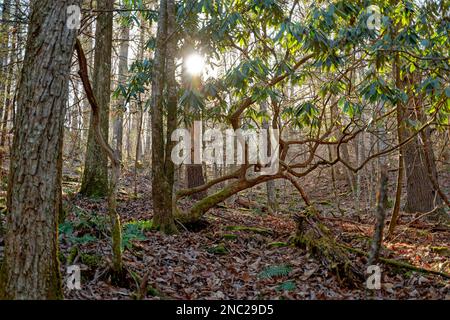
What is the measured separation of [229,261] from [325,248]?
1342mm

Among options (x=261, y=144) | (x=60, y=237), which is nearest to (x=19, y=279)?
(x=60, y=237)

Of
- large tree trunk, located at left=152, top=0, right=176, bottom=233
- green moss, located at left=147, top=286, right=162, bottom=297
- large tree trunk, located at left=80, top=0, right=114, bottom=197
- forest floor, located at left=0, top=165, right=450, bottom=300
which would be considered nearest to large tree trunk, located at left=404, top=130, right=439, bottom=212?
forest floor, located at left=0, top=165, right=450, bottom=300

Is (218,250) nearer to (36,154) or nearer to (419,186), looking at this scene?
(36,154)

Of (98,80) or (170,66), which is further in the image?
(98,80)

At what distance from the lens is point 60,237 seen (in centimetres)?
473

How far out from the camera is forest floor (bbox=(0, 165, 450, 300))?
13.2 ft

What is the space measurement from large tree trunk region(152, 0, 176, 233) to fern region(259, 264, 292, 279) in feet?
5.86

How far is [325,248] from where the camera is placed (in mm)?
5059

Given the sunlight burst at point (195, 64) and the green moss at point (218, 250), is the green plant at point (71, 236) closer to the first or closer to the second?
the green moss at point (218, 250)

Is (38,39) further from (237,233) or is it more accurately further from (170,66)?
(237,233)

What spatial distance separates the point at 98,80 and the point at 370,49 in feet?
18.9

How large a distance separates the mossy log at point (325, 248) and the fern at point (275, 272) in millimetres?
526

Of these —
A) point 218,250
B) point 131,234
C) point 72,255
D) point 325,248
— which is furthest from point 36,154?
point 325,248

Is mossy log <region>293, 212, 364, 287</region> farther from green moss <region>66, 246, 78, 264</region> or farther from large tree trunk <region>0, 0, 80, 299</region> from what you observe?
large tree trunk <region>0, 0, 80, 299</region>
